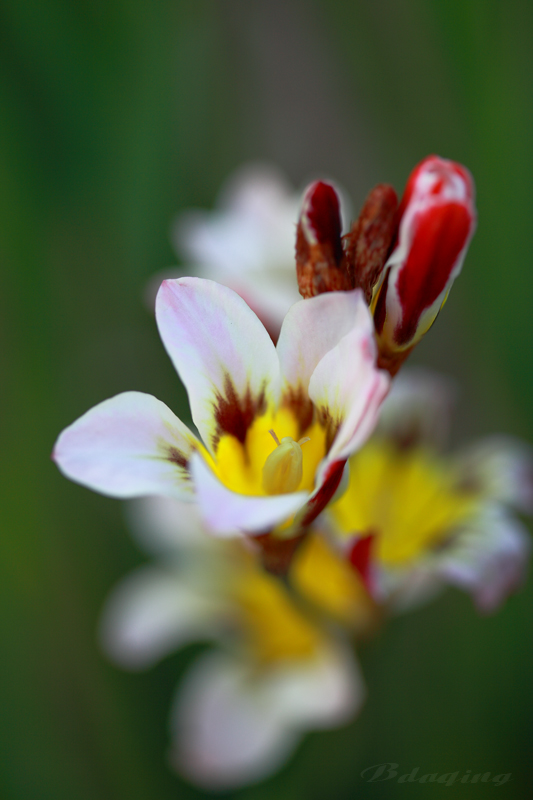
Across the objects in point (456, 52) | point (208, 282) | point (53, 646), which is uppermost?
point (456, 52)

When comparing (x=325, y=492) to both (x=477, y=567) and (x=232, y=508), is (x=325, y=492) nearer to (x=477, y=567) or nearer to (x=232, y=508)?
(x=232, y=508)

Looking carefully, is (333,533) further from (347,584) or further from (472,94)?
(472,94)

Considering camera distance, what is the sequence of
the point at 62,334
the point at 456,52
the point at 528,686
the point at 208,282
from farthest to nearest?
1. the point at 62,334
2. the point at 528,686
3. the point at 456,52
4. the point at 208,282

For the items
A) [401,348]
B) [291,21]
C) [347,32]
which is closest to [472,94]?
[347,32]

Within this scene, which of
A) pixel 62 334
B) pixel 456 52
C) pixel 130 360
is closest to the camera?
pixel 456 52

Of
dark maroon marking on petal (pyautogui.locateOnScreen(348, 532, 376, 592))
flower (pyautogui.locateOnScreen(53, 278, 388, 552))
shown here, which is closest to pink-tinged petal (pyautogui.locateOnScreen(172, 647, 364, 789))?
dark maroon marking on petal (pyautogui.locateOnScreen(348, 532, 376, 592))

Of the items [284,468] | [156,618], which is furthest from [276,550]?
[156,618]

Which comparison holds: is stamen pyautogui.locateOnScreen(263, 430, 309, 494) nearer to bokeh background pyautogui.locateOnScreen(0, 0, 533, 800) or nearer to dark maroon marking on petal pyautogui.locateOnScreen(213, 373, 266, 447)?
dark maroon marking on petal pyautogui.locateOnScreen(213, 373, 266, 447)
